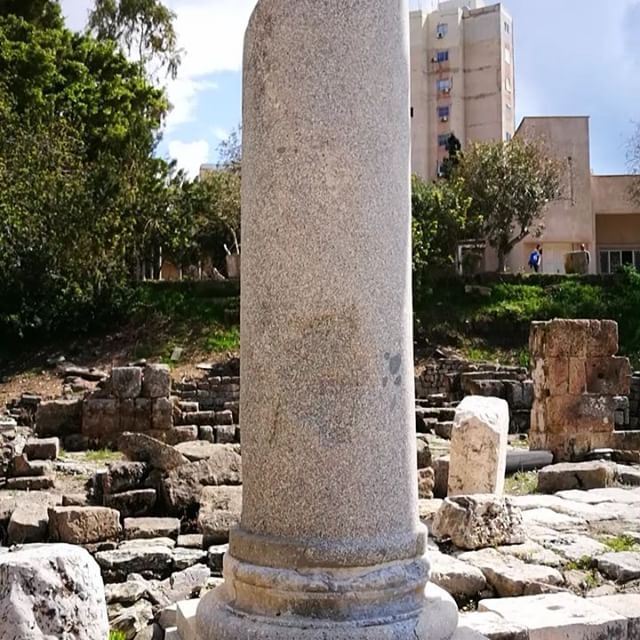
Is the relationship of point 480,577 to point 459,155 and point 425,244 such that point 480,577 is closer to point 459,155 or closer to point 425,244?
point 425,244

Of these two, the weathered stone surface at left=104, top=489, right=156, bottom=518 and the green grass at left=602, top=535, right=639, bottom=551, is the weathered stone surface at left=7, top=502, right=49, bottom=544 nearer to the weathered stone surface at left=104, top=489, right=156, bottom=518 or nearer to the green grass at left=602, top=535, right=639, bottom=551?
the weathered stone surface at left=104, top=489, right=156, bottom=518

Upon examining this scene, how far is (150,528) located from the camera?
8844 mm

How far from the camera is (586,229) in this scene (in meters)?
42.5

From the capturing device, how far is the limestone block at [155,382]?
17094 millimetres

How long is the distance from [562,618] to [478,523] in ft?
7.86

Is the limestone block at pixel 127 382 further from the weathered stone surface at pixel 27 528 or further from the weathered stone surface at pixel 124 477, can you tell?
the weathered stone surface at pixel 27 528

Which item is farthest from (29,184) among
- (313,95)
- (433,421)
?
(313,95)

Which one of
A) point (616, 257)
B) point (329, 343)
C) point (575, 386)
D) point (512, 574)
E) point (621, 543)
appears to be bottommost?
point (621, 543)

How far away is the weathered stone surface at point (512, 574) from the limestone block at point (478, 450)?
2186mm

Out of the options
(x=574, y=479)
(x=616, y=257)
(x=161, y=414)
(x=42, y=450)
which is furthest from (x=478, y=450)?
(x=616, y=257)

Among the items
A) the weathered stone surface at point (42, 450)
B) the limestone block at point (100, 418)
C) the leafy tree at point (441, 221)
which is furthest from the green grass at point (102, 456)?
the leafy tree at point (441, 221)

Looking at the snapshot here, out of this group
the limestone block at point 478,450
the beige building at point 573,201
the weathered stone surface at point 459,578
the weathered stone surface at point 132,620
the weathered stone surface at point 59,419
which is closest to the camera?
the weathered stone surface at point 132,620

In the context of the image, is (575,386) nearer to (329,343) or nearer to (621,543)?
(621,543)

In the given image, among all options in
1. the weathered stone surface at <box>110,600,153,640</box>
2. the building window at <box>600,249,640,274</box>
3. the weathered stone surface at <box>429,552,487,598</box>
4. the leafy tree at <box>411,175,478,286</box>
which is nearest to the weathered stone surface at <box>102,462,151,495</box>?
the weathered stone surface at <box>110,600,153,640</box>
